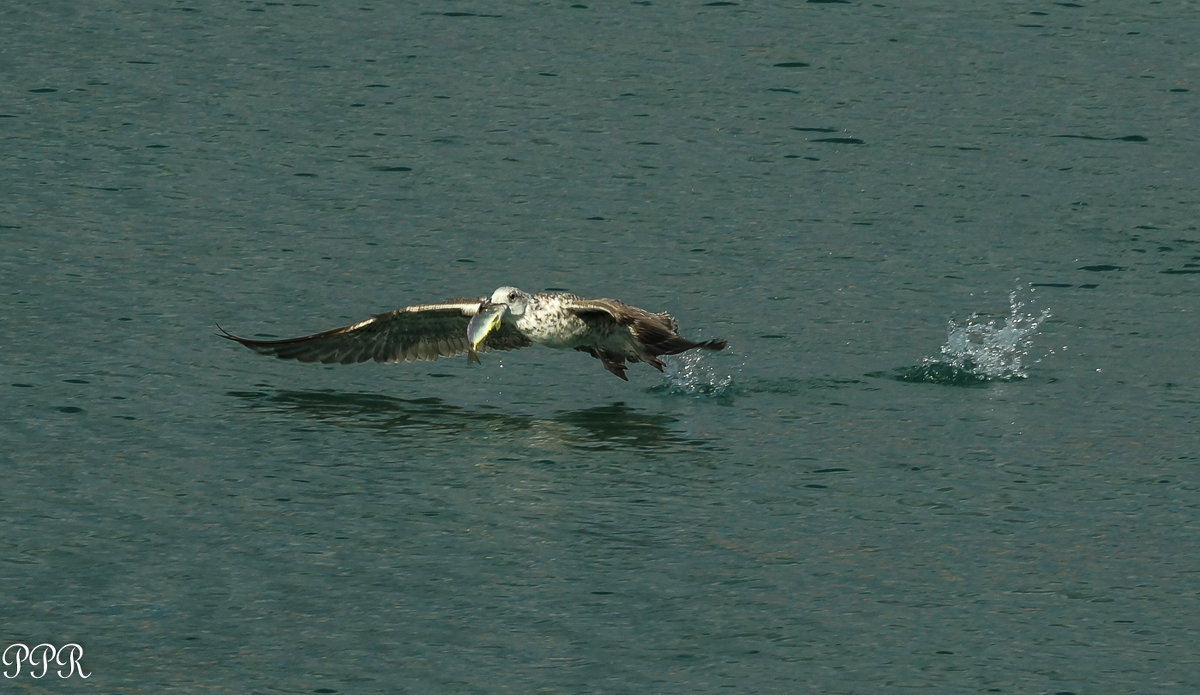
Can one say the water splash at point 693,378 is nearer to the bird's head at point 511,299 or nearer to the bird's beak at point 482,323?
the bird's head at point 511,299

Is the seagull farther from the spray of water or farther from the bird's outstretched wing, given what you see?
the spray of water

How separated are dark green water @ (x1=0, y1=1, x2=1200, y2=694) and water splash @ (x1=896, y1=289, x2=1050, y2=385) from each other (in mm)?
49

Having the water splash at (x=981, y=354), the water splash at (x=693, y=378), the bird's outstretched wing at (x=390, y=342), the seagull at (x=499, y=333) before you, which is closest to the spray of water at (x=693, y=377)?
the water splash at (x=693, y=378)

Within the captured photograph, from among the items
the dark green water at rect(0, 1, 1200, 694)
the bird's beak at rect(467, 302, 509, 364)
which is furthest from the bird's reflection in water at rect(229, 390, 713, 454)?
the bird's beak at rect(467, 302, 509, 364)

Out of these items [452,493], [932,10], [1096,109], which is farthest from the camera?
[932,10]

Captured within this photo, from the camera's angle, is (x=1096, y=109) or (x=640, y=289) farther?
(x=1096, y=109)

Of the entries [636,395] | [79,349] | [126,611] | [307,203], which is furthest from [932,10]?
[126,611]

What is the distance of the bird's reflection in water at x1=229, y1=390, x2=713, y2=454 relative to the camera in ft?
52.4

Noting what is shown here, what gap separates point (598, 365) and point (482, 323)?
7.07 ft

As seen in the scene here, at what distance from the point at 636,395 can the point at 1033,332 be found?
3517 mm

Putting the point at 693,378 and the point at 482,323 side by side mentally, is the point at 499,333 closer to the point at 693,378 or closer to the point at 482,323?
the point at 482,323

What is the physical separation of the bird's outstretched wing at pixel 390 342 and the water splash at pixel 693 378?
1219 millimetres

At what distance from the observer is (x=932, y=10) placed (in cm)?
2741

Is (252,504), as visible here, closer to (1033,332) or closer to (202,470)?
(202,470)
